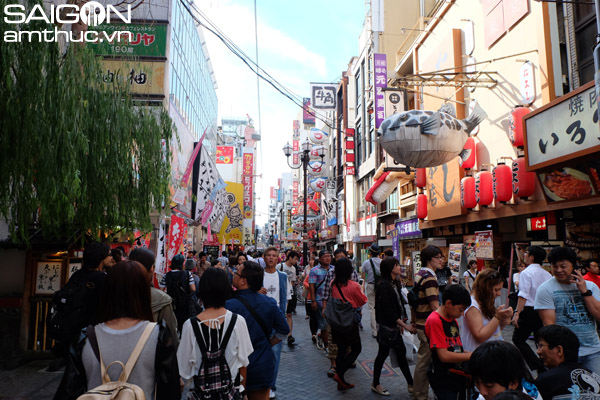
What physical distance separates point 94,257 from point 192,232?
29.3 m

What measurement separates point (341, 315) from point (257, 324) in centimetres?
236

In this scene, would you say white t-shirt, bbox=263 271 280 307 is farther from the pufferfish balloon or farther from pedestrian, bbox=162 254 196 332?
the pufferfish balloon

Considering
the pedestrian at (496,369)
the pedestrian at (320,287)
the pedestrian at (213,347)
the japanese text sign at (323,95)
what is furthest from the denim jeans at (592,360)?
the japanese text sign at (323,95)

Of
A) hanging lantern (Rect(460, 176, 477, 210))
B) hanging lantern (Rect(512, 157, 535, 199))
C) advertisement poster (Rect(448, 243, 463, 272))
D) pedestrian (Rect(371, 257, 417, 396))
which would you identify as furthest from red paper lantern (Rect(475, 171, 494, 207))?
pedestrian (Rect(371, 257, 417, 396))

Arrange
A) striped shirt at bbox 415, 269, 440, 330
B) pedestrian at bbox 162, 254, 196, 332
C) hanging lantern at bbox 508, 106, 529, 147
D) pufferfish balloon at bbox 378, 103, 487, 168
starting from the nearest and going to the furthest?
striped shirt at bbox 415, 269, 440, 330, pedestrian at bbox 162, 254, 196, 332, pufferfish balloon at bbox 378, 103, 487, 168, hanging lantern at bbox 508, 106, 529, 147

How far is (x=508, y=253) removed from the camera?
1484 centimetres

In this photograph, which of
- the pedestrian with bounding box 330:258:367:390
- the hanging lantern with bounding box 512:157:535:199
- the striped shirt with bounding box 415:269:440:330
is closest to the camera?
the striped shirt with bounding box 415:269:440:330

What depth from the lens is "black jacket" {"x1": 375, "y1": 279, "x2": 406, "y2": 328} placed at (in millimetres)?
5457

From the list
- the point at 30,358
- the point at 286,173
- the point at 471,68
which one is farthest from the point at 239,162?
→ the point at 30,358

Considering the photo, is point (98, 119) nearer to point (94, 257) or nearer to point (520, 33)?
point (94, 257)

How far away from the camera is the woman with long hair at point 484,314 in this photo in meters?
3.52

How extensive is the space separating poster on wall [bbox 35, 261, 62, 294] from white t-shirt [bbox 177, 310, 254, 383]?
5.97 meters

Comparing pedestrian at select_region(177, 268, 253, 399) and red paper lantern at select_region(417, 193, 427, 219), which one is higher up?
red paper lantern at select_region(417, 193, 427, 219)

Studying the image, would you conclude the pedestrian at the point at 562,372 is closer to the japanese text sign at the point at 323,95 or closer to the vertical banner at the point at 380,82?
the vertical banner at the point at 380,82
